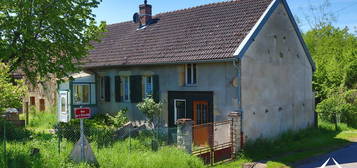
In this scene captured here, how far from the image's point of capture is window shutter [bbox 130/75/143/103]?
21000 mm

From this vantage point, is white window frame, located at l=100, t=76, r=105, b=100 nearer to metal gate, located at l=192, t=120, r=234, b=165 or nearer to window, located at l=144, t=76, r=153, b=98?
window, located at l=144, t=76, r=153, b=98

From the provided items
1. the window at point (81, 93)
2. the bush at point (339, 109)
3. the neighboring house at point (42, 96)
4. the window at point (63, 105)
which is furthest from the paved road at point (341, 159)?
the neighboring house at point (42, 96)

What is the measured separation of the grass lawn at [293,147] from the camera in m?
15.0

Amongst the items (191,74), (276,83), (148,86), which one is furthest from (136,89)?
(276,83)

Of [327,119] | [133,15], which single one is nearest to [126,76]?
[133,15]

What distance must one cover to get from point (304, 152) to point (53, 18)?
12048 mm

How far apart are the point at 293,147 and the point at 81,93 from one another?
43.3ft

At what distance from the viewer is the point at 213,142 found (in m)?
14.4

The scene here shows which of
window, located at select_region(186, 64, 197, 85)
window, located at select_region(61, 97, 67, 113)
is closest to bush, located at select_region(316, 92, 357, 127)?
window, located at select_region(186, 64, 197, 85)

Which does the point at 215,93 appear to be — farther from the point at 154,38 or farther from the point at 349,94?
the point at 349,94

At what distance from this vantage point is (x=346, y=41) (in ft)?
146

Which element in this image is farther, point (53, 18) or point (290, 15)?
point (290, 15)

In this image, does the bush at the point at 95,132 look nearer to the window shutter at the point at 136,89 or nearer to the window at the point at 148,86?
the window shutter at the point at 136,89

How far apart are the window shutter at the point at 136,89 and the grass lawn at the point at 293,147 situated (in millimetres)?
7194
